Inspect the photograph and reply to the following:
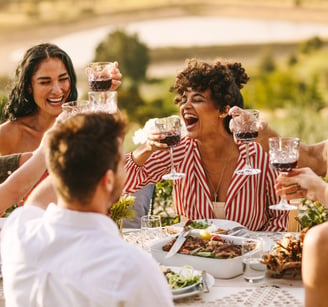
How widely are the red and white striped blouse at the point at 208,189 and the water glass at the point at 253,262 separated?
35.2 inches

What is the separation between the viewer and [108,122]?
1942 millimetres

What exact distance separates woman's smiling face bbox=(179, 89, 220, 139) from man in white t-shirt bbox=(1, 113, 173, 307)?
1.85 metres

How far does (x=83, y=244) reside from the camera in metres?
1.88

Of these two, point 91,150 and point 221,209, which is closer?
point 91,150

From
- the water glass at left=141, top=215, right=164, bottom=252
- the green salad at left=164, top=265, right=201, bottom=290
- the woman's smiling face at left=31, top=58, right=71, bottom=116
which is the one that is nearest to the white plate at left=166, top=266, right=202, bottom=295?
the green salad at left=164, top=265, right=201, bottom=290

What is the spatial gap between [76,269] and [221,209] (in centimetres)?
196

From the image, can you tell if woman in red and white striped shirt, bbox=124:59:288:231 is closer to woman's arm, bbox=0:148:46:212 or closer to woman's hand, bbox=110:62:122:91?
woman's hand, bbox=110:62:122:91

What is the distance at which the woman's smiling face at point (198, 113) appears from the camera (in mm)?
3822

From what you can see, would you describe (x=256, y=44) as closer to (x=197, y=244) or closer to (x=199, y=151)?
(x=199, y=151)

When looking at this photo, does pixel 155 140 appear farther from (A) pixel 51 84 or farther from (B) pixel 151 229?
(A) pixel 51 84

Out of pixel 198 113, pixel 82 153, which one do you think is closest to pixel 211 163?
pixel 198 113

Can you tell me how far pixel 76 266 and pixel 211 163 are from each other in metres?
2.10

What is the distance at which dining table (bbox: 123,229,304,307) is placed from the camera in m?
2.50

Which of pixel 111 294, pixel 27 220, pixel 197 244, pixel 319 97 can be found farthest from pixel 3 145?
pixel 319 97
